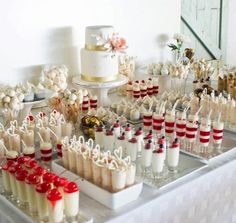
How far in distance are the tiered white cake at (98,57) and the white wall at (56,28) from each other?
19 centimetres

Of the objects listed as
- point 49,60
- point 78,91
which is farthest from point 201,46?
point 78,91

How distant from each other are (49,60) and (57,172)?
916 mm

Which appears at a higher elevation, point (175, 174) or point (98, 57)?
point (98, 57)

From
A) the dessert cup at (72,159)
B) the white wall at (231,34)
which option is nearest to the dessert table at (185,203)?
the dessert cup at (72,159)

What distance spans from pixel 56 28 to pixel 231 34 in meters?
1.92

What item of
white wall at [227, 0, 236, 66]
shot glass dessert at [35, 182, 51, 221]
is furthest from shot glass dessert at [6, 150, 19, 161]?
white wall at [227, 0, 236, 66]

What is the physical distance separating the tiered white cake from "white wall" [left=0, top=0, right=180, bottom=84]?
19cm

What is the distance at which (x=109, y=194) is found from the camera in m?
1.11

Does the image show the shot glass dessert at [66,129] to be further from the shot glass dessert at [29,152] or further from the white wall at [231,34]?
the white wall at [231,34]

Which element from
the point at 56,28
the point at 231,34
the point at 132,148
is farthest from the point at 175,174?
the point at 231,34

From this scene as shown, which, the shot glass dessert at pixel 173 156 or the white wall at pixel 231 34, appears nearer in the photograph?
the shot glass dessert at pixel 173 156

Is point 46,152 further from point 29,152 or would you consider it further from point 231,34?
point 231,34

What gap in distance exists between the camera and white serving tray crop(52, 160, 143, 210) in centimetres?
112

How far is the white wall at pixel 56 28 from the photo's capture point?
1.92 meters
